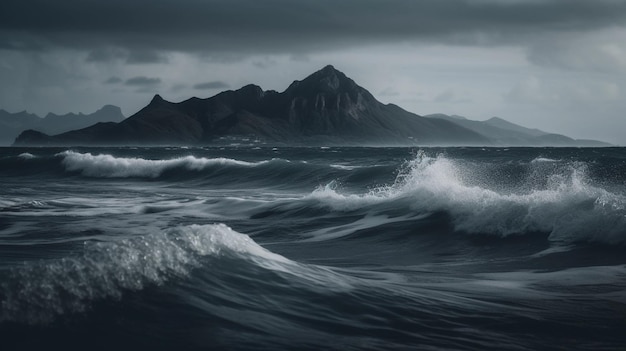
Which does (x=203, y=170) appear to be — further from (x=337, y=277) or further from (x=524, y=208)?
(x=337, y=277)

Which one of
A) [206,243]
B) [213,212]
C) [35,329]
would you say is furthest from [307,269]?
[213,212]

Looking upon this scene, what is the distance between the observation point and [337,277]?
8211 mm

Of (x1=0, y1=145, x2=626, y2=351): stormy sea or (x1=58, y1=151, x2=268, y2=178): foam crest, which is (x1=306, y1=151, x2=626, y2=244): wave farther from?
(x1=58, y1=151, x2=268, y2=178): foam crest

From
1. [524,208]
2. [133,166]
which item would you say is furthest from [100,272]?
[133,166]

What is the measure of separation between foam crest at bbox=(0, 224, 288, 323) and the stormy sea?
0.02 m

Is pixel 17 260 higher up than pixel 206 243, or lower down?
lower down

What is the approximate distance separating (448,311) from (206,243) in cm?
296

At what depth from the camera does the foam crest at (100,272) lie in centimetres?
512

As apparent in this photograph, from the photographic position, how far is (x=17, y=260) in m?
10.5

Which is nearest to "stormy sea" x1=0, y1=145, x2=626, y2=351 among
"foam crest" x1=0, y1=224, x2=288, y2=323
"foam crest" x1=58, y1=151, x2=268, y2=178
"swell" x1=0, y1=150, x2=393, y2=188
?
"foam crest" x1=0, y1=224, x2=288, y2=323

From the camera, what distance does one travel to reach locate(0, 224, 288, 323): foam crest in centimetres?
512

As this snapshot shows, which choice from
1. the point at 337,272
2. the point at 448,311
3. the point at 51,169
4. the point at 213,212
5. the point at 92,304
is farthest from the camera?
the point at 51,169

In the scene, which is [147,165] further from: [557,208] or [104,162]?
[557,208]

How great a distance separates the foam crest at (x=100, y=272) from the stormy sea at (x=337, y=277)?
0.02 meters
